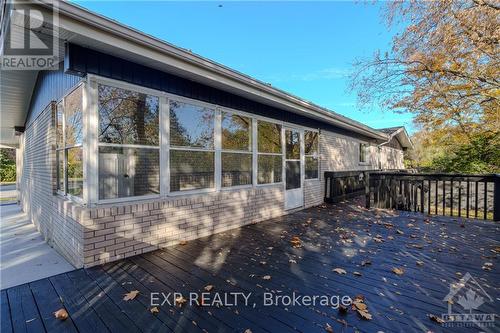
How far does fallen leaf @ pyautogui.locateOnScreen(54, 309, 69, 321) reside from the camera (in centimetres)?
217

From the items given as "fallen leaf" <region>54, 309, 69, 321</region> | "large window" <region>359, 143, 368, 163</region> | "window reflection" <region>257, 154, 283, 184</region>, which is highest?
"large window" <region>359, 143, 368, 163</region>

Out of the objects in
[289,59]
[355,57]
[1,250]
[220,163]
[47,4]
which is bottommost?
[1,250]

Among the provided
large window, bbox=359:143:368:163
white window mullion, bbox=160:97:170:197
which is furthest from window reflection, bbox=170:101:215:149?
large window, bbox=359:143:368:163

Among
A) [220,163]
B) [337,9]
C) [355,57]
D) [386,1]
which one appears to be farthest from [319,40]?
[220,163]

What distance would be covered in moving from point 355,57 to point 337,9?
2.28 meters

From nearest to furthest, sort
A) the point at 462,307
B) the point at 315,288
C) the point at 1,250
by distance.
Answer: the point at 462,307 < the point at 315,288 < the point at 1,250

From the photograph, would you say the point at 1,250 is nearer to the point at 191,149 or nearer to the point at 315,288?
the point at 191,149

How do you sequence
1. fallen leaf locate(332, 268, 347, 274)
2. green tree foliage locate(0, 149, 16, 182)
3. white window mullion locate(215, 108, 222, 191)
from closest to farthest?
1. fallen leaf locate(332, 268, 347, 274)
2. white window mullion locate(215, 108, 222, 191)
3. green tree foliage locate(0, 149, 16, 182)

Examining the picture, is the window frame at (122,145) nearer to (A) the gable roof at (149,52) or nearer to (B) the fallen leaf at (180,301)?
(A) the gable roof at (149,52)

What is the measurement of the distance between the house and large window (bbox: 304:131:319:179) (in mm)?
1346

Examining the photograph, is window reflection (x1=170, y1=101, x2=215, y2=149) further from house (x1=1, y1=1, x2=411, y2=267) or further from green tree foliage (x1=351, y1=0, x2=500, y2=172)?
green tree foliage (x1=351, y1=0, x2=500, y2=172)

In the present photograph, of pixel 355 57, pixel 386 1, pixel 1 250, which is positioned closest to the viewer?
pixel 1 250

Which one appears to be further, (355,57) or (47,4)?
(355,57)

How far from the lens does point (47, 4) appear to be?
7.54 feet
